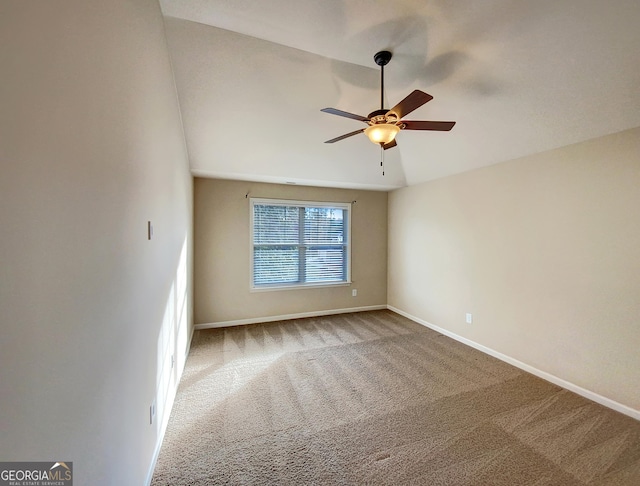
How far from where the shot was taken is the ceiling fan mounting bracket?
7.16 ft

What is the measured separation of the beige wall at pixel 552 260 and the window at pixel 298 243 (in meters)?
1.68

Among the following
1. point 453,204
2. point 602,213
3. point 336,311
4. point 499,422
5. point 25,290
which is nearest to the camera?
point 25,290

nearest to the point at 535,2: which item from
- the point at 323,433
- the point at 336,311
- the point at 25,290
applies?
the point at 25,290

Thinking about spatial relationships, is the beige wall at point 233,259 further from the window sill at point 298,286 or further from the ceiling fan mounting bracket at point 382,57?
the ceiling fan mounting bracket at point 382,57

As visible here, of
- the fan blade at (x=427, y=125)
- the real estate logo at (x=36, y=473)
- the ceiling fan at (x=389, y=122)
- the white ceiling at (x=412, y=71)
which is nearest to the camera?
the real estate logo at (x=36, y=473)

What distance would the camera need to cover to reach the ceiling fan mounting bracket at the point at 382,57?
218cm

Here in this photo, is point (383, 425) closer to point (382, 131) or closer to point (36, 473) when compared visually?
point (36, 473)

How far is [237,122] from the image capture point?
3010 mm

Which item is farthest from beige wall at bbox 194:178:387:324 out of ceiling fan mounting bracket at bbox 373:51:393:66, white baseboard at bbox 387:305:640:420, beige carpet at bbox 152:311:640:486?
ceiling fan mounting bracket at bbox 373:51:393:66

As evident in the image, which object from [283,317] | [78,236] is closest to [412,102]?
[78,236]

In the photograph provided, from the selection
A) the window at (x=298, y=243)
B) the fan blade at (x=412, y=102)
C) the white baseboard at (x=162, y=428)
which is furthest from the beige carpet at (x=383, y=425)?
the fan blade at (x=412, y=102)

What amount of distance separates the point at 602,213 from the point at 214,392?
159 inches

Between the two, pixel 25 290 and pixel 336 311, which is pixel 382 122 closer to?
pixel 25 290

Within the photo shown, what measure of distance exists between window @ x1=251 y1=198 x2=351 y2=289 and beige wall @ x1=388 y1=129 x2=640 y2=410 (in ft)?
5.52
